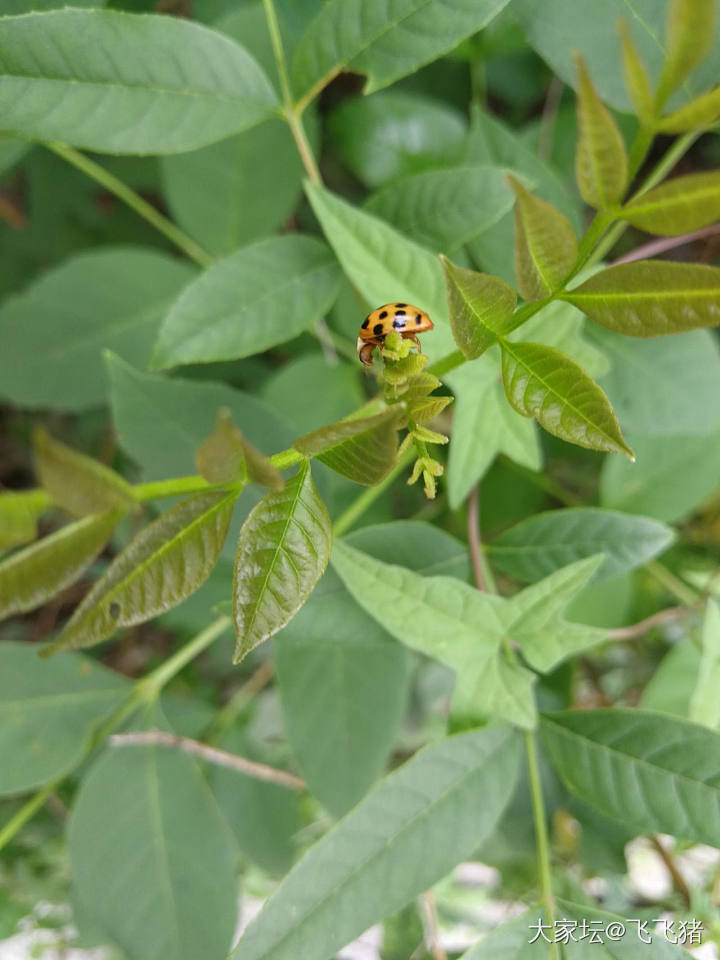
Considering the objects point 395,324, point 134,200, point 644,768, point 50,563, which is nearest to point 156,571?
point 50,563

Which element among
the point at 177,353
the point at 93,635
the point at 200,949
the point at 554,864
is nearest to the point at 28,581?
the point at 93,635

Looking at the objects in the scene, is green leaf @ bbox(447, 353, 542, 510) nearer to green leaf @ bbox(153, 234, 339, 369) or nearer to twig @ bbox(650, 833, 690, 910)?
green leaf @ bbox(153, 234, 339, 369)

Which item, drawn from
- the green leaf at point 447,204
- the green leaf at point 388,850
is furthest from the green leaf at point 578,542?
the green leaf at point 447,204

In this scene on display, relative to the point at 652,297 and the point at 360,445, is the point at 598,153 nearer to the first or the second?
the point at 652,297

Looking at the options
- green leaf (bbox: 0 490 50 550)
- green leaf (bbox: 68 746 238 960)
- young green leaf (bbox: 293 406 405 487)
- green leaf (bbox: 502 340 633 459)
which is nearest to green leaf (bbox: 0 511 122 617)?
green leaf (bbox: 0 490 50 550)

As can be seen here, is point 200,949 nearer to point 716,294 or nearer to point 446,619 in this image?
point 446,619

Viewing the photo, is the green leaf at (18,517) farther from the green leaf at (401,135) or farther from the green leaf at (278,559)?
the green leaf at (401,135)

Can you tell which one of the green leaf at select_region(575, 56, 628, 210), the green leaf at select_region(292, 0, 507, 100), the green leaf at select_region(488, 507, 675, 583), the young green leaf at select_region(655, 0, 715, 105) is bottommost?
the green leaf at select_region(488, 507, 675, 583)
